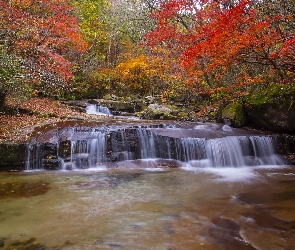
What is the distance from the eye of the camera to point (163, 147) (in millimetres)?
10211

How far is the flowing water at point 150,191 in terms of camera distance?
13.1 feet

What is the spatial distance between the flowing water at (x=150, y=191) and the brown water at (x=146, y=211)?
0.06 ft

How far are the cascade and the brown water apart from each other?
1.49 meters

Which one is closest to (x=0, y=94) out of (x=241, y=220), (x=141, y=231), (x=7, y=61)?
(x=7, y=61)

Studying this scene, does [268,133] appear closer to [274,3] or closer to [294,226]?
[274,3]

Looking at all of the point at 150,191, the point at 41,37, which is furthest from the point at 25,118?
the point at 150,191

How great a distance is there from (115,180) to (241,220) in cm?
377

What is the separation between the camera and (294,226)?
419 cm

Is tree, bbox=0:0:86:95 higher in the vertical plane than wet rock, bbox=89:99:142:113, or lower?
higher

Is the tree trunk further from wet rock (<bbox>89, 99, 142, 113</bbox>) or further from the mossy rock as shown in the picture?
the mossy rock

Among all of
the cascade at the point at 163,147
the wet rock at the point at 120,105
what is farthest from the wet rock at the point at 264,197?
the wet rock at the point at 120,105

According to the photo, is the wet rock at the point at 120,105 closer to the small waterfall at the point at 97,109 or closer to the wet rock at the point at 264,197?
the small waterfall at the point at 97,109

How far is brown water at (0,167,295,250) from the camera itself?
3.89 metres

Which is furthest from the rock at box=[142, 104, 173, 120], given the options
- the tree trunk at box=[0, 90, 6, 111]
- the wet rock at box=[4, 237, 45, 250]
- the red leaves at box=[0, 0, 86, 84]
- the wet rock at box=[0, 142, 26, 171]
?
the wet rock at box=[4, 237, 45, 250]
